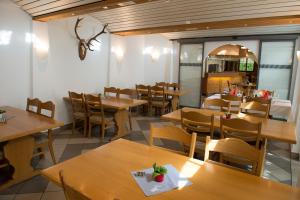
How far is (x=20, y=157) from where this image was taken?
2.71 metres

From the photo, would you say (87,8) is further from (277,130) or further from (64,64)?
(277,130)

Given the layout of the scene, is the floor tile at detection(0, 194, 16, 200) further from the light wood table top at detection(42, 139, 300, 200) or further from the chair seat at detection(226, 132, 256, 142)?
the chair seat at detection(226, 132, 256, 142)

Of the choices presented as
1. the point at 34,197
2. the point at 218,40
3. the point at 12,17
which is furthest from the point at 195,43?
the point at 34,197

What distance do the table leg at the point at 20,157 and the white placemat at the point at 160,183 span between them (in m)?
1.89

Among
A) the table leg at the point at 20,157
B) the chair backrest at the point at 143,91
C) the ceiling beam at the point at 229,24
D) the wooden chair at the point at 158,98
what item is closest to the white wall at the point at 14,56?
the table leg at the point at 20,157

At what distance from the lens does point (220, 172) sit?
152 cm

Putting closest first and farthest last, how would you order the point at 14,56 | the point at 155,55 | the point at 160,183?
the point at 160,183, the point at 14,56, the point at 155,55

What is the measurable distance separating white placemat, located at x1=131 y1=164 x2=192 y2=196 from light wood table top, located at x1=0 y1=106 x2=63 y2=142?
1567 millimetres

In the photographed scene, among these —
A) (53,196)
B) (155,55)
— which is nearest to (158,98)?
(155,55)

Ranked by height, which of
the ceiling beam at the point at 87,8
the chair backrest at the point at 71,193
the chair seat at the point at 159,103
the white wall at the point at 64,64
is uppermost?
the ceiling beam at the point at 87,8

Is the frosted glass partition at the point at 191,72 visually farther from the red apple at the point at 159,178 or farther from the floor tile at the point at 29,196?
the red apple at the point at 159,178

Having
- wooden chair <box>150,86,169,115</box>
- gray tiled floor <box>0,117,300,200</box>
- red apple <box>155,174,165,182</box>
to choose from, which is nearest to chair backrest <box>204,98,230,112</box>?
gray tiled floor <box>0,117,300,200</box>

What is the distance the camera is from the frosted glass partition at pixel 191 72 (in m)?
7.72

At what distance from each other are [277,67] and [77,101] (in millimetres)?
5597
